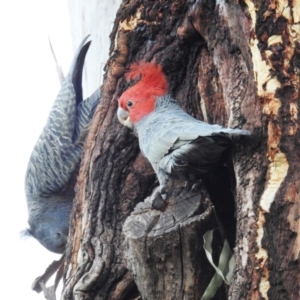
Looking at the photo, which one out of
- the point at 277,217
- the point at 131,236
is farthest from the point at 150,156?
the point at 277,217

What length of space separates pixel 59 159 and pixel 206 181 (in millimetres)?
1040

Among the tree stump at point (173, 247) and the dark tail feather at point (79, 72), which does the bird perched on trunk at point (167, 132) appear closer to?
the tree stump at point (173, 247)

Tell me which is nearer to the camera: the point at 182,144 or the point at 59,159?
the point at 182,144

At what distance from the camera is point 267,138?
974 mm

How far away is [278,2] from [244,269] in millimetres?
462

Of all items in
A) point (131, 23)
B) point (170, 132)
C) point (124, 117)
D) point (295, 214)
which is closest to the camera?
point (295, 214)

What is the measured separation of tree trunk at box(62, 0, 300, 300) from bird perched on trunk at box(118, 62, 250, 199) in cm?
5

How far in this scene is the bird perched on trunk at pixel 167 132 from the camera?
0.97 meters

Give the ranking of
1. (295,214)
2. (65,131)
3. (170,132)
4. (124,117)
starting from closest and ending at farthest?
(295,214) < (170,132) < (124,117) < (65,131)

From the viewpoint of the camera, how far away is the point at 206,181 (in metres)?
1.14

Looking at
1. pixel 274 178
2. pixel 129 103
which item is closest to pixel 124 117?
pixel 129 103

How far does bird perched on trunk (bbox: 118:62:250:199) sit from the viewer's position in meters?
0.97

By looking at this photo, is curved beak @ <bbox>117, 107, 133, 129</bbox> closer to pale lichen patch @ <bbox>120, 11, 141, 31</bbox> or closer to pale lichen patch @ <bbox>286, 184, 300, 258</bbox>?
pale lichen patch @ <bbox>120, 11, 141, 31</bbox>

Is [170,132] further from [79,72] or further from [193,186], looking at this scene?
[79,72]
